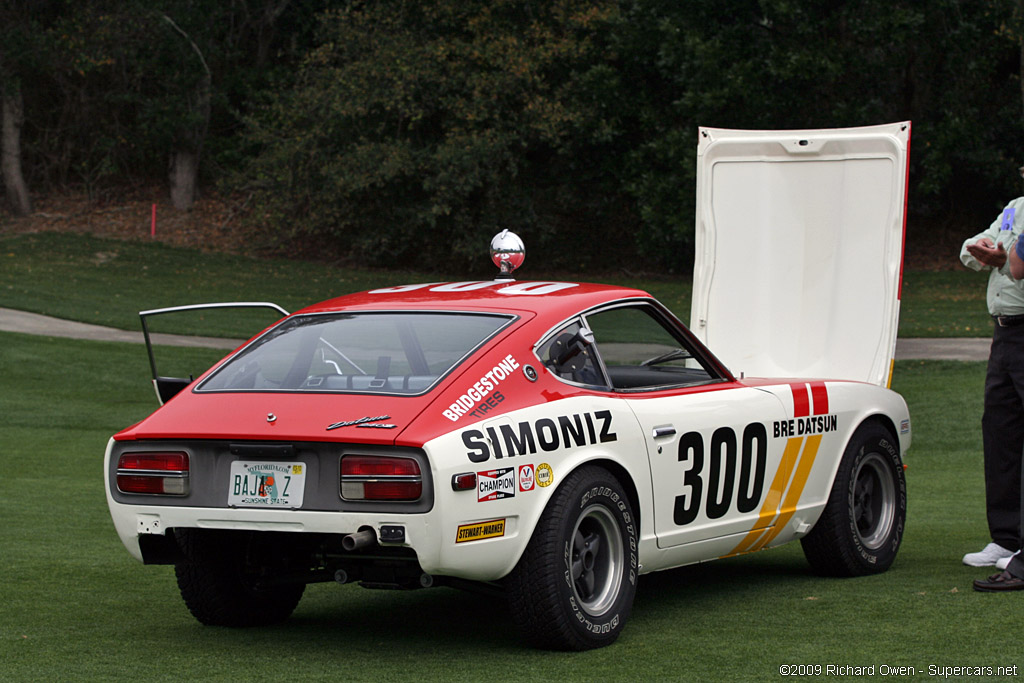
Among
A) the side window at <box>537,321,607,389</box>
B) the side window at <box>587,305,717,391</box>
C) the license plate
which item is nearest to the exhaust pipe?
the license plate

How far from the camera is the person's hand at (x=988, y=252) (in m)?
6.45

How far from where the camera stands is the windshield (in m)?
5.32

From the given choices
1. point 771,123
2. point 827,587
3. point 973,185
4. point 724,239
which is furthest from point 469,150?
point 827,587

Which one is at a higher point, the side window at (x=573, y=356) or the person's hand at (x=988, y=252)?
the person's hand at (x=988, y=252)

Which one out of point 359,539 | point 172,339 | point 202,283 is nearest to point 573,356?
point 359,539

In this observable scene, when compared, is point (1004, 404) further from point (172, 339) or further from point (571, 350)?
point (172, 339)

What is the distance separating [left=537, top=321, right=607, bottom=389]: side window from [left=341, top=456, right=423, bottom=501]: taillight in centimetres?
93

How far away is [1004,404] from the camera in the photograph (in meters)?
6.89

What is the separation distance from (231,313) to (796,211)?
19.4 m

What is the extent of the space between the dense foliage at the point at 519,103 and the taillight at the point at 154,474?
28.9 metres

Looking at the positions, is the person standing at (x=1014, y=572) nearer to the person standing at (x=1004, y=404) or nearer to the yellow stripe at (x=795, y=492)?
the person standing at (x=1004, y=404)

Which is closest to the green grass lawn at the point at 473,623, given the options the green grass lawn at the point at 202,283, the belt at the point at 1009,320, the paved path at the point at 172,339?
the belt at the point at 1009,320

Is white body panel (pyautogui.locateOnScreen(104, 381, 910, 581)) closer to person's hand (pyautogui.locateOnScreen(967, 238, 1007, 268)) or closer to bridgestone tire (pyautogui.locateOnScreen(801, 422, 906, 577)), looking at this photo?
bridgestone tire (pyautogui.locateOnScreen(801, 422, 906, 577))

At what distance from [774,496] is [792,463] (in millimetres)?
209
